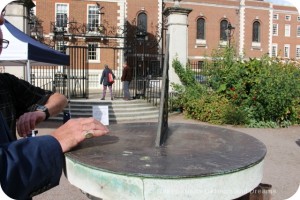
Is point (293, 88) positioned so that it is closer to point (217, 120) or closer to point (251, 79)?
point (251, 79)

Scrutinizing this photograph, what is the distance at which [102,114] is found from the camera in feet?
12.2

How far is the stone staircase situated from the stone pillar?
1.71 metres

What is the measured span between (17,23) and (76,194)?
10.1 meters

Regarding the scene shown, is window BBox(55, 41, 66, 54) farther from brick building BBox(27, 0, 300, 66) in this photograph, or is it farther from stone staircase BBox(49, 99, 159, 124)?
brick building BBox(27, 0, 300, 66)

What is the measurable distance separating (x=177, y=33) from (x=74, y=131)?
1270 cm

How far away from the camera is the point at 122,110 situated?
12.9 meters

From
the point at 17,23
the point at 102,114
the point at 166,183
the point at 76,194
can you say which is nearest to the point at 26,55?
the point at 76,194

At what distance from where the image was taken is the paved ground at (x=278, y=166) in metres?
5.01

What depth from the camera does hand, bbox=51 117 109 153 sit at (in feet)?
4.82

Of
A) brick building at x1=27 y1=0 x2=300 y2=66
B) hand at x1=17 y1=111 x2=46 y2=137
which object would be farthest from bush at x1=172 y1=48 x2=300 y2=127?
brick building at x1=27 y1=0 x2=300 y2=66

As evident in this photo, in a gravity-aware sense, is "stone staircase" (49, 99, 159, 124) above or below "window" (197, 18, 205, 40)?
below

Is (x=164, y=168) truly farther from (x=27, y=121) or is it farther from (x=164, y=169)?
(x=27, y=121)

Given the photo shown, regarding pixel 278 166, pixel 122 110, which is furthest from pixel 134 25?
pixel 278 166

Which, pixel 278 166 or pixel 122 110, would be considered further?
pixel 122 110
